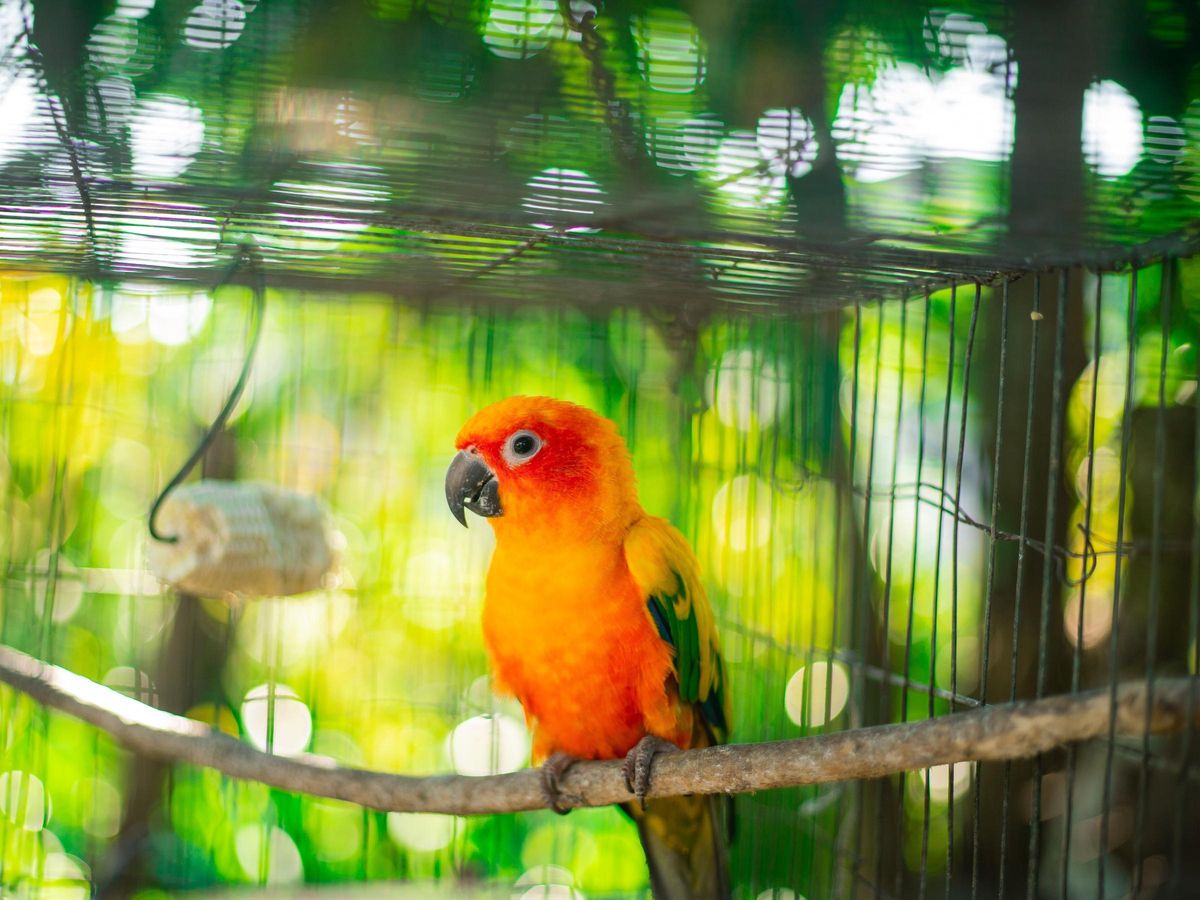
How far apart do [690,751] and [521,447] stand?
68 centimetres

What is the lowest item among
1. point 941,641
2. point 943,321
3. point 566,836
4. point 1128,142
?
point 566,836

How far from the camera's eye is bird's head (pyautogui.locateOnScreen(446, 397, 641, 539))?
6.11 ft

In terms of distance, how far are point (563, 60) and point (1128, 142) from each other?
620mm

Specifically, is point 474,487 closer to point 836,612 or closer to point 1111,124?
point 836,612

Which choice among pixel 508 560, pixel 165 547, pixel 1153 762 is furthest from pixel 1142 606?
pixel 165 547

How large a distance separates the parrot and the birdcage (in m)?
0.24

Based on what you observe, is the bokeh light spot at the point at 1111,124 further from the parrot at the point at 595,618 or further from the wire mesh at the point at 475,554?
the wire mesh at the point at 475,554

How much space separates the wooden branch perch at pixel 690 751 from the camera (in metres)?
1.08

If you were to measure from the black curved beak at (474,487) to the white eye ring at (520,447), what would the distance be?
0.18ft

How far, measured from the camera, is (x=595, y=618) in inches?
69.9

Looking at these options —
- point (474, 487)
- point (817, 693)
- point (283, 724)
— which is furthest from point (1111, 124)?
point (283, 724)

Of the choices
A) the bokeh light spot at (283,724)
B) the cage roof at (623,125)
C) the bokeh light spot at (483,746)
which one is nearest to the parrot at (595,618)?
the cage roof at (623,125)

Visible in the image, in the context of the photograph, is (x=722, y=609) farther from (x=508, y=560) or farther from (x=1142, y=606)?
(x=1142, y=606)

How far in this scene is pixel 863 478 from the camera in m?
3.06
